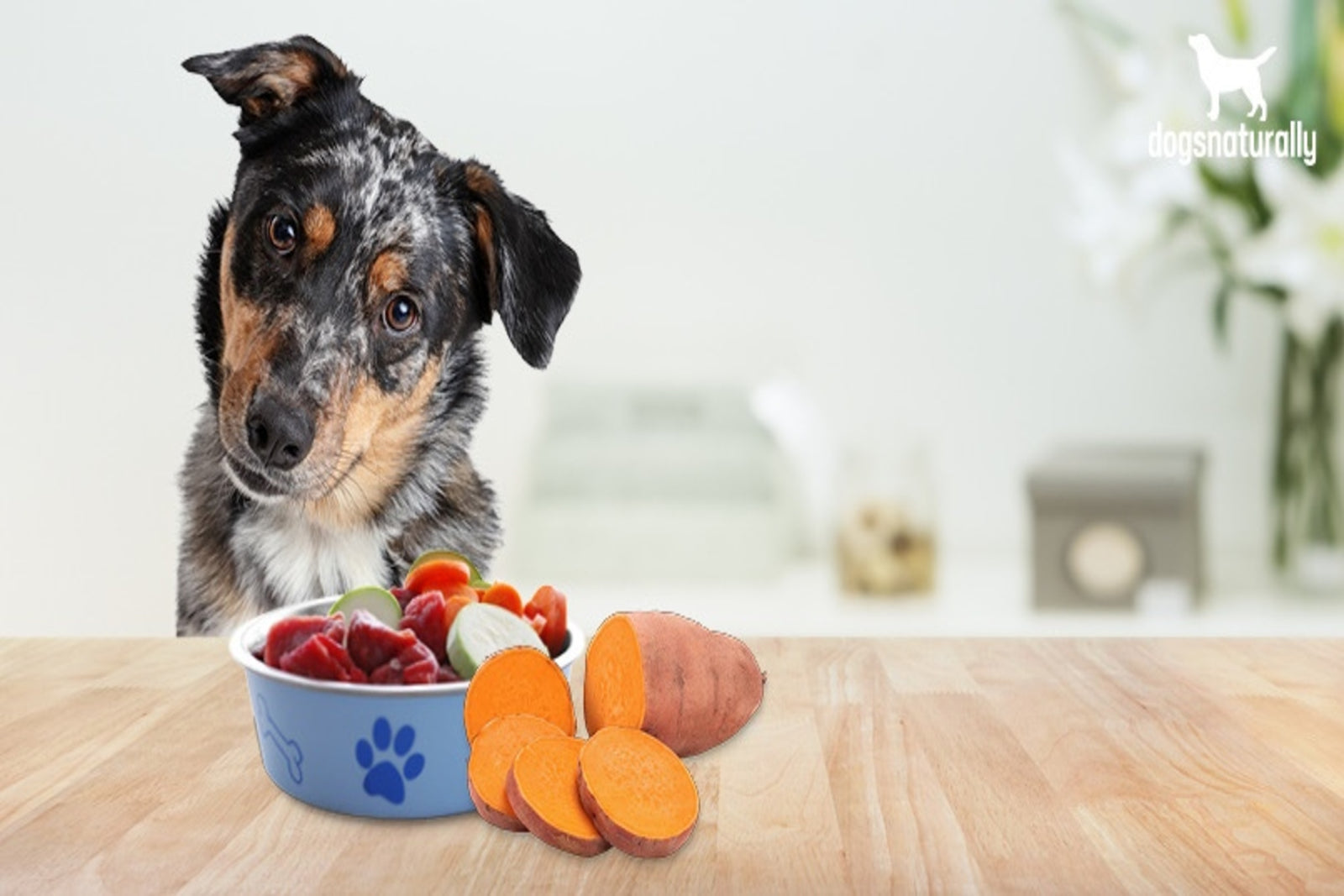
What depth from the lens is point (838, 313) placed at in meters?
2.22

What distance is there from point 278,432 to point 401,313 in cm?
21

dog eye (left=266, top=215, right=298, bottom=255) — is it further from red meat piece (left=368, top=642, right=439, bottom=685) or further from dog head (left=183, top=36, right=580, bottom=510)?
red meat piece (left=368, top=642, right=439, bottom=685)

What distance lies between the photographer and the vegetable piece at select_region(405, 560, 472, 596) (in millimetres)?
1550

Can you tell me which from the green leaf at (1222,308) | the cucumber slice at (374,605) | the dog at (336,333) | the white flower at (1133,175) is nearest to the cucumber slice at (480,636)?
the cucumber slice at (374,605)

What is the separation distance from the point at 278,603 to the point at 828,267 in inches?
36.7

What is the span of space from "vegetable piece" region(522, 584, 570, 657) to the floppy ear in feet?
1.96

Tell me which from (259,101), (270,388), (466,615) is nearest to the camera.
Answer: (466,615)

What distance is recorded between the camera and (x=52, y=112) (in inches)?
84.8

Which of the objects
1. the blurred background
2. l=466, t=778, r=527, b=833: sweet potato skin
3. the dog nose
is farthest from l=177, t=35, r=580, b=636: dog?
l=466, t=778, r=527, b=833: sweet potato skin

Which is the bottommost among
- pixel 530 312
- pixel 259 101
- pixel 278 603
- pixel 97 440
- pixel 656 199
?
pixel 278 603

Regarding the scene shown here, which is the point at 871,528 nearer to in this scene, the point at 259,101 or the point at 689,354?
the point at 689,354

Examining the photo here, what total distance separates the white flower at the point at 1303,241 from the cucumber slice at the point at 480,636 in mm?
1427

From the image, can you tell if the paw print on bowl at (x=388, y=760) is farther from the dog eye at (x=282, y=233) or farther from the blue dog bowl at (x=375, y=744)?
the dog eye at (x=282, y=233)

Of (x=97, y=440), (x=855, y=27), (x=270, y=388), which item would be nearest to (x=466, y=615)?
(x=270, y=388)
